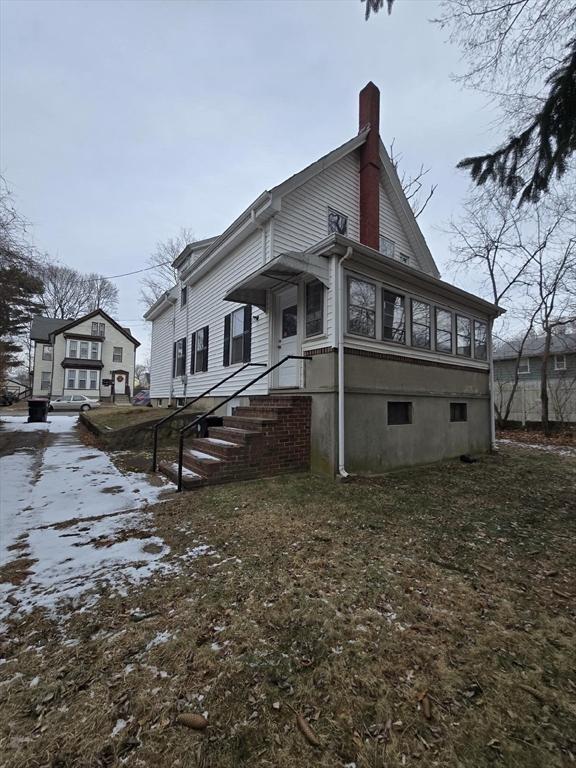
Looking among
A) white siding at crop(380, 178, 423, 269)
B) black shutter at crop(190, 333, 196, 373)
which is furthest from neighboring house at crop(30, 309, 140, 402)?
white siding at crop(380, 178, 423, 269)

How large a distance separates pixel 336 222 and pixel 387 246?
2.42 meters

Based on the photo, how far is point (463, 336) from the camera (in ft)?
29.0

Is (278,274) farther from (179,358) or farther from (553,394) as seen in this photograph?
(553,394)

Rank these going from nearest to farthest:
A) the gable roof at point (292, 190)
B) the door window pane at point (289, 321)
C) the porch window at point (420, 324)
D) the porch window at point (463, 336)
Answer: the door window pane at point (289, 321)
the porch window at point (420, 324)
the gable roof at point (292, 190)
the porch window at point (463, 336)

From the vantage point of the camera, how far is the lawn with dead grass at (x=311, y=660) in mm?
1354

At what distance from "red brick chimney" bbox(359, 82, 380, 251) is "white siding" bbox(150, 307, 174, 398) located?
28.5 feet

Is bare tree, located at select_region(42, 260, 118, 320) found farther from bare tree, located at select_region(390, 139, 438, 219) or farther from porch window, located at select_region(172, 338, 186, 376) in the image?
bare tree, located at select_region(390, 139, 438, 219)

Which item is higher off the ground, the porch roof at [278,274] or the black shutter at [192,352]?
the porch roof at [278,274]

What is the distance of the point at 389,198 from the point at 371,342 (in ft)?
23.5

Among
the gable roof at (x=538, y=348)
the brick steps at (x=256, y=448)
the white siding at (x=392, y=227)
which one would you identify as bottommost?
the brick steps at (x=256, y=448)

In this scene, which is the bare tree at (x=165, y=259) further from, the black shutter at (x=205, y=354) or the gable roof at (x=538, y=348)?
the gable roof at (x=538, y=348)

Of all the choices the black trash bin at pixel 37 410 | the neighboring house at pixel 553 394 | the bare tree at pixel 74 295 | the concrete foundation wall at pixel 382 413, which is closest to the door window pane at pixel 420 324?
the concrete foundation wall at pixel 382 413

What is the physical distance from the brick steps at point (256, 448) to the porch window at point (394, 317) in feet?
7.62

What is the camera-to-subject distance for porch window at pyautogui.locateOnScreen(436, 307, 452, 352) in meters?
8.01
